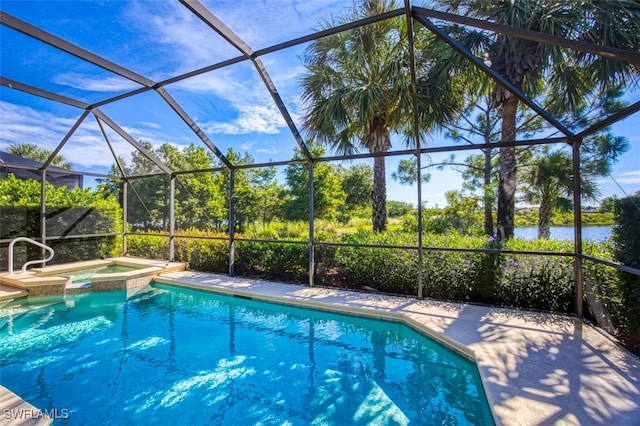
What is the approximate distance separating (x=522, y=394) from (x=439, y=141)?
14.5ft

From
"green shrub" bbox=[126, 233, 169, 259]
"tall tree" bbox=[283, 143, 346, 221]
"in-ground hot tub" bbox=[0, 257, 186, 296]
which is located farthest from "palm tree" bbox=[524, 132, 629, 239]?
"green shrub" bbox=[126, 233, 169, 259]

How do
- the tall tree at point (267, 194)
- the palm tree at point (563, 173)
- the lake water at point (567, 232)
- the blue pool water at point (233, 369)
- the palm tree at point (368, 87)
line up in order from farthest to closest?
1. the tall tree at point (267, 194)
2. the palm tree at point (368, 87)
3. the lake water at point (567, 232)
4. the palm tree at point (563, 173)
5. the blue pool water at point (233, 369)

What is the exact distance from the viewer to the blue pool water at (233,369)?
A: 115 inches

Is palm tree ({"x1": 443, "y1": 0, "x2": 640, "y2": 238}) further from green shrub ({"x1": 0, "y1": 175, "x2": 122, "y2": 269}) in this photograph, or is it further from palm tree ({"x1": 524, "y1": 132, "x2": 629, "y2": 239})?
green shrub ({"x1": 0, "y1": 175, "x2": 122, "y2": 269})

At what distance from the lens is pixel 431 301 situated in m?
5.57

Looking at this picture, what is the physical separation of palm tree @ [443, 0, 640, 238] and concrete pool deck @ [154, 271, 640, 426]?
2.10 m

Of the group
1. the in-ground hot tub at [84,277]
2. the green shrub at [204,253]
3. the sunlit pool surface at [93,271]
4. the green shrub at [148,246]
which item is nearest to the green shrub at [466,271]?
the green shrub at [204,253]

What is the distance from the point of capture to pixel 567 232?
5043 mm

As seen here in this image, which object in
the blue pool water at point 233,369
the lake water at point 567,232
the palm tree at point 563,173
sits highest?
the palm tree at point 563,173

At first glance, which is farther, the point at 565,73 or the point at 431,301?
the point at 431,301

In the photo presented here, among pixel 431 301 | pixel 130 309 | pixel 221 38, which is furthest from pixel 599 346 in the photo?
pixel 130 309

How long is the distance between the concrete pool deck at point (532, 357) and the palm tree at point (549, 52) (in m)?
2.10

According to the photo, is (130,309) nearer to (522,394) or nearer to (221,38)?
(221,38)

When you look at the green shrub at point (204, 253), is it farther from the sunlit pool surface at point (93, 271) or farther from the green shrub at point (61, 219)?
the green shrub at point (61, 219)
